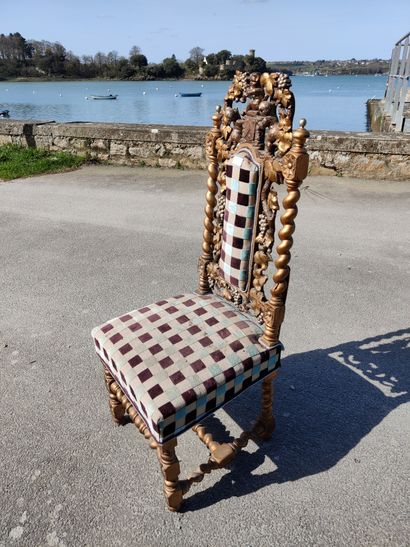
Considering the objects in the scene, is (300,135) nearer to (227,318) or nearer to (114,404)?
(227,318)

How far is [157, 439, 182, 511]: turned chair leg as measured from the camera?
66.7 inches

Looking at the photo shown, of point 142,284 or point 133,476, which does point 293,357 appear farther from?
point 142,284

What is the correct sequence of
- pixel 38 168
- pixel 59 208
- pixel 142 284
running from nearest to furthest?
1. pixel 142 284
2. pixel 59 208
3. pixel 38 168

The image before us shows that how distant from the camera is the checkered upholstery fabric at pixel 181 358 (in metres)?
1.64

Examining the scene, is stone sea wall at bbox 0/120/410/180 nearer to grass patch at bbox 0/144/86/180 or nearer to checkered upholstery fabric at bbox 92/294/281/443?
grass patch at bbox 0/144/86/180

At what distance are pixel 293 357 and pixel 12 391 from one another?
1.78 metres

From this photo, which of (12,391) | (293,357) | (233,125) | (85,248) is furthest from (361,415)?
(85,248)

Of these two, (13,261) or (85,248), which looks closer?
(13,261)

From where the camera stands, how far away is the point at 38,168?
7.12 meters

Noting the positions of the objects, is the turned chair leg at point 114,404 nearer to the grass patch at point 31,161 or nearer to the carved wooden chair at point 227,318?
the carved wooden chair at point 227,318

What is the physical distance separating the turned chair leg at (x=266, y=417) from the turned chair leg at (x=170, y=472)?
1.69 ft

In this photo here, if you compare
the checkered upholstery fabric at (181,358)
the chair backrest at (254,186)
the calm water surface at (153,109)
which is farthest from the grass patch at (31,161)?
the calm water surface at (153,109)

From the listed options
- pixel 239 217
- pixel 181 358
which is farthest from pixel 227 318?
pixel 239 217

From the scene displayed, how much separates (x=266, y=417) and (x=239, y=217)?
102 centimetres
